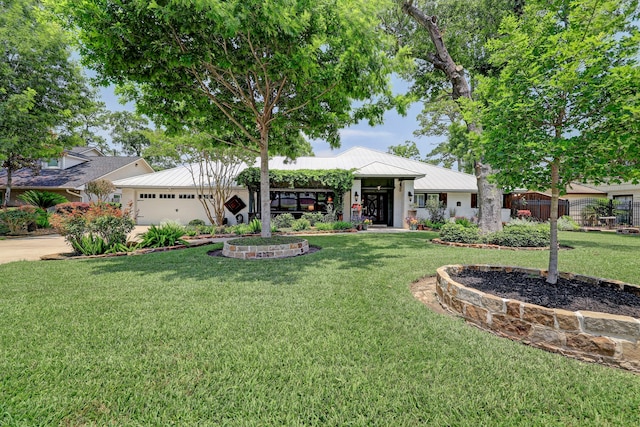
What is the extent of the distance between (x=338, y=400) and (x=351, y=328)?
107 centimetres

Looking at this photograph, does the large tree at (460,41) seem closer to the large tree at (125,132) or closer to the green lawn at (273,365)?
the green lawn at (273,365)

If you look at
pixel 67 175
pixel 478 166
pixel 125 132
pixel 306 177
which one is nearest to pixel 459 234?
pixel 478 166

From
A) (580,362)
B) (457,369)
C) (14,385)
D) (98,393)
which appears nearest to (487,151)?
(580,362)

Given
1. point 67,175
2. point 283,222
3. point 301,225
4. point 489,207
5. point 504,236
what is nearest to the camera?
point 504,236

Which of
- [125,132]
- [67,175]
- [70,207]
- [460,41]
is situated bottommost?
[70,207]

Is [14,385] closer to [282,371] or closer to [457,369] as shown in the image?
[282,371]

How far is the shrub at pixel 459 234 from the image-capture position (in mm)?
8891

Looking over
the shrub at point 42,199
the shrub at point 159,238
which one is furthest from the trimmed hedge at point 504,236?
the shrub at point 42,199

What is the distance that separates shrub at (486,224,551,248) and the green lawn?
243 inches

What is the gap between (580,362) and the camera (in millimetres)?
2316

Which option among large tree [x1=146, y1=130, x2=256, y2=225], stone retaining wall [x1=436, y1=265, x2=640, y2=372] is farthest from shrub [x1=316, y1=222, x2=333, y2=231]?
stone retaining wall [x1=436, y1=265, x2=640, y2=372]

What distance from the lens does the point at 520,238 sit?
27.5 ft

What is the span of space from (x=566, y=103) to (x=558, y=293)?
2261 millimetres

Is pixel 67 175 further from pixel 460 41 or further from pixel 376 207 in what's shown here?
pixel 460 41
